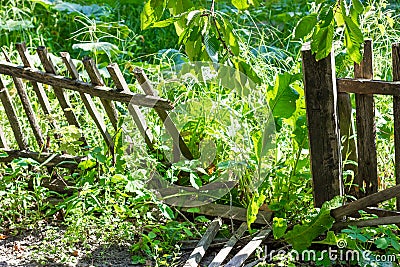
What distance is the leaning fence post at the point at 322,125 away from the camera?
3.08 m

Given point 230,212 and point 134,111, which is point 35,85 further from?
point 230,212

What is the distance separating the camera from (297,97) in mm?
3445

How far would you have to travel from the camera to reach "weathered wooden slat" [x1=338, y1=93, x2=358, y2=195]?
3.32 metres

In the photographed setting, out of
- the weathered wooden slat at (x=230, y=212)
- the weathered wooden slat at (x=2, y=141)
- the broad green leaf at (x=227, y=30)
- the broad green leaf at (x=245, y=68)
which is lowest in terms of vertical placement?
the weathered wooden slat at (x=230, y=212)

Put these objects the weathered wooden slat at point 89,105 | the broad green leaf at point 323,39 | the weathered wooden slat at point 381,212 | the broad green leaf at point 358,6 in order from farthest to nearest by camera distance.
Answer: the weathered wooden slat at point 89,105 < the weathered wooden slat at point 381,212 < the broad green leaf at point 323,39 < the broad green leaf at point 358,6

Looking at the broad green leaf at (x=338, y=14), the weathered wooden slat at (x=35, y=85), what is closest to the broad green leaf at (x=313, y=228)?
the broad green leaf at (x=338, y=14)

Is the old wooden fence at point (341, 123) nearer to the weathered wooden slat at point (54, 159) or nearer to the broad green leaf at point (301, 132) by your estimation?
the broad green leaf at point (301, 132)

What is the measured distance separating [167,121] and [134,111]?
0.20 m

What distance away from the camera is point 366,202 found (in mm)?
3117

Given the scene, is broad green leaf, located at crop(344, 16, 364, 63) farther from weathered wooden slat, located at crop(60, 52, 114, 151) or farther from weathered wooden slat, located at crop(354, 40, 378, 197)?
weathered wooden slat, located at crop(60, 52, 114, 151)

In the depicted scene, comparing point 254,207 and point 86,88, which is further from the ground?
point 86,88

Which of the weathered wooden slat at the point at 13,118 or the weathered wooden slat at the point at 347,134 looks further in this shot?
the weathered wooden slat at the point at 13,118

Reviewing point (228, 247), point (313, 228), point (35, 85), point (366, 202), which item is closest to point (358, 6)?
point (366, 202)

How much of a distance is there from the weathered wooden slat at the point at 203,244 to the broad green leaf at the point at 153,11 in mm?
1382
